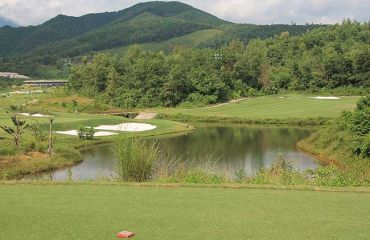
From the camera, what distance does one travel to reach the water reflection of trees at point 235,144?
2908 centimetres

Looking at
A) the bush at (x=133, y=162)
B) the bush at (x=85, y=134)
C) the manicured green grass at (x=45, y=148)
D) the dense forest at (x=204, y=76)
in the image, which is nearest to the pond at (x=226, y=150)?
the manicured green grass at (x=45, y=148)

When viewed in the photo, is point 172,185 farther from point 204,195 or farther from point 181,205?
point 181,205

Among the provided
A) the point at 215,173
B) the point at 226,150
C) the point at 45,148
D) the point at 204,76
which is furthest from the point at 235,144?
the point at 204,76

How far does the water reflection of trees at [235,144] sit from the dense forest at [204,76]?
927 inches

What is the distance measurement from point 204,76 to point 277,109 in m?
18.2

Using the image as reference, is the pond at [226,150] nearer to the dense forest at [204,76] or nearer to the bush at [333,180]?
the bush at [333,180]

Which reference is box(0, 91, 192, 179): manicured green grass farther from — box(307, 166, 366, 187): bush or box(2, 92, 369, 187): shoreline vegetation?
box(307, 166, 366, 187): bush

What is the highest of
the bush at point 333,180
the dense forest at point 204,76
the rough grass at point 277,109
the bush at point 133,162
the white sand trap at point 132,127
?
the dense forest at point 204,76

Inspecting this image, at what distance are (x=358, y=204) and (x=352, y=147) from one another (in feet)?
62.2

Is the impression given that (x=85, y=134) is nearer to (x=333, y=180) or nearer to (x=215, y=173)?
(x=215, y=173)

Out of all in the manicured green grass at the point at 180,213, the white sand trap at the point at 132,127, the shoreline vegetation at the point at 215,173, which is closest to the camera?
the manicured green grass at the point at 180,213

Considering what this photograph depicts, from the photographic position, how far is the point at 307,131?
4403cm

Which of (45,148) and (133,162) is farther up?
(133,162)

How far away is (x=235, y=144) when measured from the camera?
3644 cm
